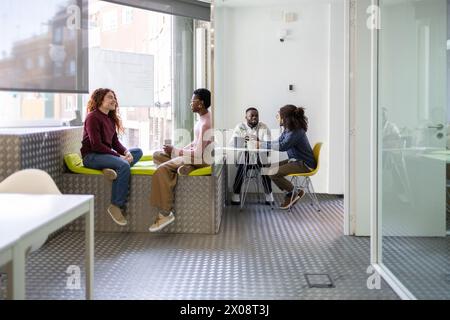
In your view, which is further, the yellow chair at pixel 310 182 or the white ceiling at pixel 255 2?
the white ceiling at pixel 255 2

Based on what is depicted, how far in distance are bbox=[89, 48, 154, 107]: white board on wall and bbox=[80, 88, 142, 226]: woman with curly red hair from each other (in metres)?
0.85

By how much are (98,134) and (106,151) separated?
7.8 inches

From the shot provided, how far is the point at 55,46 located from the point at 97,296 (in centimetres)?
306

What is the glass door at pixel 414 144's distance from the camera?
285 cm

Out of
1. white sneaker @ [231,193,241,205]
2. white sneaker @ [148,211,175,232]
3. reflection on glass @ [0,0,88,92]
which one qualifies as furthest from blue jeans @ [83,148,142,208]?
white sneaker @ [231,193,241,205]

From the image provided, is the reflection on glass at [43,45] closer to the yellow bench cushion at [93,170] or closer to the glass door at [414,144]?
the yellow bench cushion at [93,170]

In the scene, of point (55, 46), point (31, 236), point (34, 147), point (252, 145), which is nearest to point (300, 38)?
point (252, 145)

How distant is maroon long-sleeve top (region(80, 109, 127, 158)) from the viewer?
488 centimetres

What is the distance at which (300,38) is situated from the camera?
753 cm

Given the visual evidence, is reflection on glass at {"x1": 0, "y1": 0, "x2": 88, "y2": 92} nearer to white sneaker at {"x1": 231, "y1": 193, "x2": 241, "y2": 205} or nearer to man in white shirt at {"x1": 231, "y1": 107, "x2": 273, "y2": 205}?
man in white shirt at {"x1": 231, "y1": 107, "x2": 273, "y2": 205}

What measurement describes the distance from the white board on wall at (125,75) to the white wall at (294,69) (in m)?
1.42

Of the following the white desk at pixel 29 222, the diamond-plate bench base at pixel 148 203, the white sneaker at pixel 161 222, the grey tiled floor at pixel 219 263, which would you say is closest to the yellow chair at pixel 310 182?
the grey tiled floor at pixel 219 263

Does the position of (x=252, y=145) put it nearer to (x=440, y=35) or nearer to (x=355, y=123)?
(x=355, y=123)

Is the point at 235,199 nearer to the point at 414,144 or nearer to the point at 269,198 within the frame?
the point at 269,198
